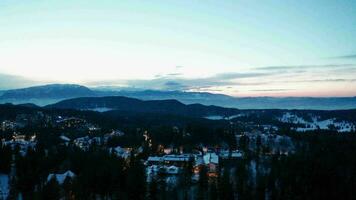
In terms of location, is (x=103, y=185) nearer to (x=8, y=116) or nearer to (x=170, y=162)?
(x=170, y=162)

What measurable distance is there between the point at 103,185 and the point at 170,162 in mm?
19919

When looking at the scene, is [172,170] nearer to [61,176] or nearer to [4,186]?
[61,176]

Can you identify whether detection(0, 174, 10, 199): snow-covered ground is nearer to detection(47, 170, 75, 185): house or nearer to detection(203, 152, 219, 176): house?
detection(47, 170, 75, 185): house

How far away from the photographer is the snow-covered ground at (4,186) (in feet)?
118

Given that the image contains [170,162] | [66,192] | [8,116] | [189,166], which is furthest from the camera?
[8,116]

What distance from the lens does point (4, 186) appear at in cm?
4006

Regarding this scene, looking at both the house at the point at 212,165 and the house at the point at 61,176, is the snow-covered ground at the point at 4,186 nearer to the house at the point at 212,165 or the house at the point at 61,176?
the house at the point at 61,176

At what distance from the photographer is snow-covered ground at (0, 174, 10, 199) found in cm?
3589

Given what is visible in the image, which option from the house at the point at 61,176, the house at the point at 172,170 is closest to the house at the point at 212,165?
the house at the point at 172,170

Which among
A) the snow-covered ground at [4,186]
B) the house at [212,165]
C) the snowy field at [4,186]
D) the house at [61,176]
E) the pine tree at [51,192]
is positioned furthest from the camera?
the house at [212,165]

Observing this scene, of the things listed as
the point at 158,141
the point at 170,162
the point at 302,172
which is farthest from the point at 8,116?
the point at 302,172

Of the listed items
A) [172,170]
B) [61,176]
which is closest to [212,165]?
[172,170]

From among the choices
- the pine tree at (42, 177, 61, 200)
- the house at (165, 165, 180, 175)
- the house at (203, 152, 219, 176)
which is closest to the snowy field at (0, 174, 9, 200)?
the pine tree at (42, 177, 61, 200)

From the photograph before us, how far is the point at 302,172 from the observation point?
141 ft
